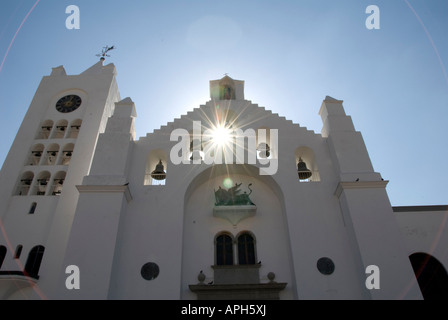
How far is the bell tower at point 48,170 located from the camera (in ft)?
48.8

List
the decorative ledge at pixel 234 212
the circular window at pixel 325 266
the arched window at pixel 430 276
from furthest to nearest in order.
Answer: the decorative ledge at pixel 234 212 → the arched window at pixel 430 276 → the circular window at pixel 325 266

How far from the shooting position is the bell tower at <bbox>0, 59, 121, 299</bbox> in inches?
586

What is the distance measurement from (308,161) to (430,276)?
6.66m

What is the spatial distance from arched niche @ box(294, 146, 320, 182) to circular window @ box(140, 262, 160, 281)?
6974 millimetres

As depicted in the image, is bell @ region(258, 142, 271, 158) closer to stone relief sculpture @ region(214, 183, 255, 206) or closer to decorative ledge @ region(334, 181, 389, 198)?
stone relief sculpture @ region(214, 183, 255, 206)

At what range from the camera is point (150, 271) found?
1231 cm

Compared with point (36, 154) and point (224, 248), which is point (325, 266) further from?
point (36, 154)

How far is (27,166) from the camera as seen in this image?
18.5 meters

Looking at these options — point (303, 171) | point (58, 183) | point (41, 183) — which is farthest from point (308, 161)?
point (41, 183)

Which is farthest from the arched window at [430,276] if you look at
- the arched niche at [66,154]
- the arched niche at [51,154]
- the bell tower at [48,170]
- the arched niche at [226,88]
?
the arched niche at [51,154]

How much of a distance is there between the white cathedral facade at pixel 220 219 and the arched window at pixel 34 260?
44mm

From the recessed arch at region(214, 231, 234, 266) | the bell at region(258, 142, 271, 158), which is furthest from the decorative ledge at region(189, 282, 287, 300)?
the bell at region(258, 142, 271, 158)

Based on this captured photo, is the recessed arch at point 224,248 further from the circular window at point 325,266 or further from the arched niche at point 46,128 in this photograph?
the arched niche at point 46,128
